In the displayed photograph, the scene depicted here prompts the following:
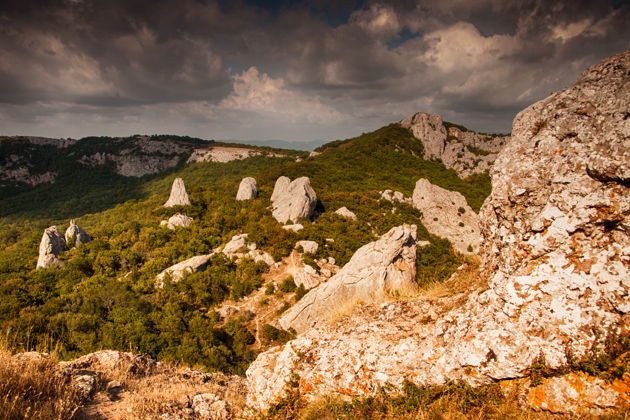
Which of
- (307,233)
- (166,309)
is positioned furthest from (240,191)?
(166,309)

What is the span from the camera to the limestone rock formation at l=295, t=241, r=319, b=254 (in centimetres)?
2659

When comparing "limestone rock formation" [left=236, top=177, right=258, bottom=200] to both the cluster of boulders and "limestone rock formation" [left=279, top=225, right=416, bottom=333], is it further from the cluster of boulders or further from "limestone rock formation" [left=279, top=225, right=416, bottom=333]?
"limestone rock formation" [left=279, top=225, right=416, bottom=333]

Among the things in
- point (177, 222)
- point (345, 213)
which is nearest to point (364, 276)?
point (345, 213)

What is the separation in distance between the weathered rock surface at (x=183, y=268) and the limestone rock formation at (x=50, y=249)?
13.6 m

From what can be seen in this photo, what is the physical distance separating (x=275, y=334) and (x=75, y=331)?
12.1 metres

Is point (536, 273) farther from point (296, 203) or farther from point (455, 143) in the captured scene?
point (455, 143)

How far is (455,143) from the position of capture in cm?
9588

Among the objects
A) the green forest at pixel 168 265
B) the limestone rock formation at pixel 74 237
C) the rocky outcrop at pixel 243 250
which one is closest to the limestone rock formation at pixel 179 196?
the green forest at pixel 168 265

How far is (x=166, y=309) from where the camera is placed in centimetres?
2027

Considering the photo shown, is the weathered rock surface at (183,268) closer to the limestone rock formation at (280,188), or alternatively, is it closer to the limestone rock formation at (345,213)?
the limestone rock formation at (280,188)

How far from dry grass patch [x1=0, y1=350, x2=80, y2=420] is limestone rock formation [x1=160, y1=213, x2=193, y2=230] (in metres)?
29.1

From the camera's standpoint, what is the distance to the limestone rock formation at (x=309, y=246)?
87.2 ft

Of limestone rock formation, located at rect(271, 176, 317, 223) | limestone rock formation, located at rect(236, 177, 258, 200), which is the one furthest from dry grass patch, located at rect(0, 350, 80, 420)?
limestone rock formation, located at rect(236, 177, 258, 200)

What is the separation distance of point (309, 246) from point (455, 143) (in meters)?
88.1
